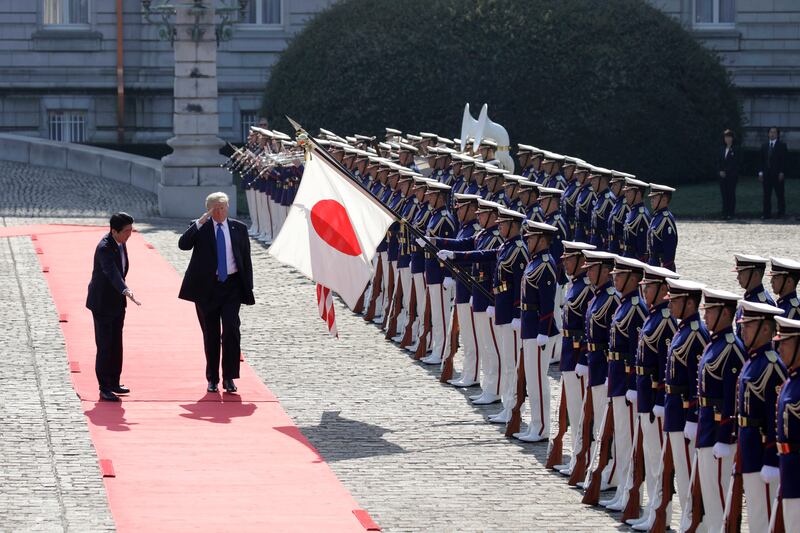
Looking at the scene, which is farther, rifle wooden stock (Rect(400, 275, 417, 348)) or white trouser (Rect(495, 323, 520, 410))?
rifle wooden stock (Rect(400, 275, 417, 348))

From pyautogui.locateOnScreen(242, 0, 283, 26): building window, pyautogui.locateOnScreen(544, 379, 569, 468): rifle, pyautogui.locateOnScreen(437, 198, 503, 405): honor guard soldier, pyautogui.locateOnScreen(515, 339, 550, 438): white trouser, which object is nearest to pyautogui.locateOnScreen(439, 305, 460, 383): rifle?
pyautogui.locateOnScreen(437, 198, 503, 405): honor guard soldier

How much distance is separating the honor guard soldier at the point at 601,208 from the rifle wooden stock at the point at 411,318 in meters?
2.12

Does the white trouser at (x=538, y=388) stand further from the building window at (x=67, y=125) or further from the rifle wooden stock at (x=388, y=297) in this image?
the building window at (x=67, y=125)

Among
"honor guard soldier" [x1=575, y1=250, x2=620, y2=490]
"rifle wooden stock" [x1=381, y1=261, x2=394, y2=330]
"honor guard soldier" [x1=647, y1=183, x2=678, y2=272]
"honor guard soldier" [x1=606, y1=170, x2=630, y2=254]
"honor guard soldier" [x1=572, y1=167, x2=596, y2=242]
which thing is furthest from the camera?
"honor guard soldier" [x1=572, y1=167, x2=596, y2=242]

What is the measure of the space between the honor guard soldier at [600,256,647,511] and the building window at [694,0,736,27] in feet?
102

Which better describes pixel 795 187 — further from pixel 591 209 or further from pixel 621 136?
pixel 591 209

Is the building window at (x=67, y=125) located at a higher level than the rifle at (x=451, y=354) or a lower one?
higher

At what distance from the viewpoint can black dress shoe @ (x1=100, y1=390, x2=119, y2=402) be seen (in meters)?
13.9

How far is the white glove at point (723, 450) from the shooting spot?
9867mm

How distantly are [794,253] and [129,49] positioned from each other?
2119 centimetres

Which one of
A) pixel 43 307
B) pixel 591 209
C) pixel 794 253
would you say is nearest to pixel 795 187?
pixel 794 253

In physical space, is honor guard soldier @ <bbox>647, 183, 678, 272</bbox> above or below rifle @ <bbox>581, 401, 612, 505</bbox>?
above

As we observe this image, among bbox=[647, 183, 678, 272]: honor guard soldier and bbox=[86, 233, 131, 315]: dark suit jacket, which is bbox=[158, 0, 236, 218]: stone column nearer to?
bbox=[647, 183, 678, 272]: honor guard soldier

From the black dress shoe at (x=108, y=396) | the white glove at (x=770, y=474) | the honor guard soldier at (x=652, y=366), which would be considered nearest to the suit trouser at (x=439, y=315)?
the black dress shoe at (x=108, y=396)
